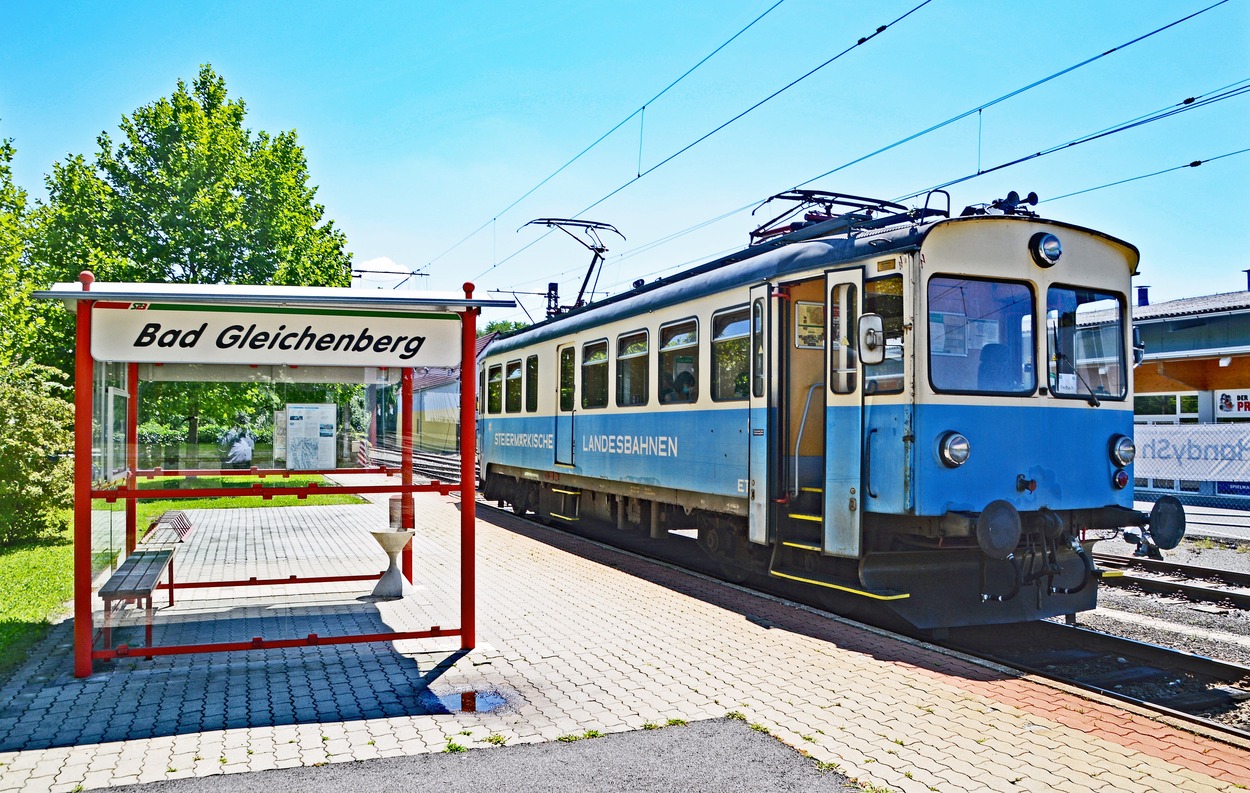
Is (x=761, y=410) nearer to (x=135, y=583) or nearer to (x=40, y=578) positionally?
(x=135, y=583)

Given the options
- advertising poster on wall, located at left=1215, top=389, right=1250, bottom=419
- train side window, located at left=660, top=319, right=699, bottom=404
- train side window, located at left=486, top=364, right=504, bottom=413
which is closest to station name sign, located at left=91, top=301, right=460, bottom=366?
train side window, located at left=660, top=319, right=699, bottom=404

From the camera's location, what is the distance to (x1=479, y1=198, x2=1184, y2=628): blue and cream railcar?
741cm

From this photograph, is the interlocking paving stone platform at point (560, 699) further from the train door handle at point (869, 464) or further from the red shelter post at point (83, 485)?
the train door handle at point (869, 464)

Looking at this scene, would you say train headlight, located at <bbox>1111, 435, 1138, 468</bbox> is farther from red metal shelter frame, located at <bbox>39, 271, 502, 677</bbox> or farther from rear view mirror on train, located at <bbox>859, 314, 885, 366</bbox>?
red metal shelter frame, located at <bbox>39, 271, 502, 677</bbox>

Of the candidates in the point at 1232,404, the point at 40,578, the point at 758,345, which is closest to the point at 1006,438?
the point at 758,345

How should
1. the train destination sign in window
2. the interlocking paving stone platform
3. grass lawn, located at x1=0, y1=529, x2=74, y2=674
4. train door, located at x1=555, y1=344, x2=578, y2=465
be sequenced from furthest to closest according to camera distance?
train door, located at x1=555, y1=344, x2=578, y2=465
the train destination sign in window
grass lawn, located at x1=0, y1=529, x2=74, y2=674
the interlocking paving stone platform

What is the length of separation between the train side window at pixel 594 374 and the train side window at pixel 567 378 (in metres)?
0.41

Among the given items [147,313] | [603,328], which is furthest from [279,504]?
[147,313]

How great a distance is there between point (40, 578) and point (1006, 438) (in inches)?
380

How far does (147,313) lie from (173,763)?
315cm

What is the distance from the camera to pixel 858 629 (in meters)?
7.58

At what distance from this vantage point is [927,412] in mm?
7324

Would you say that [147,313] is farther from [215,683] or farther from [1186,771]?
[1186,771]

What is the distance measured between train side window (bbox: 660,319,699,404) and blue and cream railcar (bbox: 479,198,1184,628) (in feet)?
1.14
